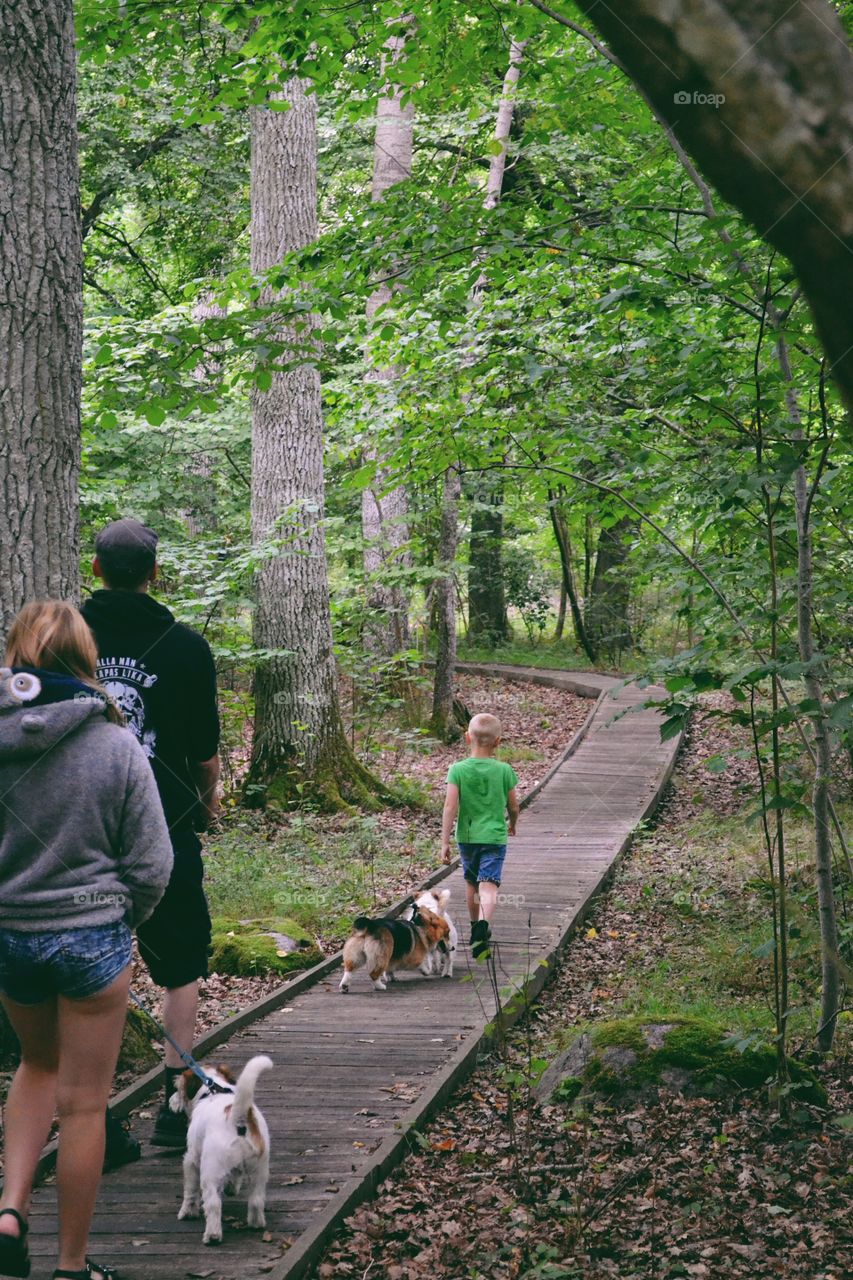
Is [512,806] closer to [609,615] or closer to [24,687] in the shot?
[24,687]

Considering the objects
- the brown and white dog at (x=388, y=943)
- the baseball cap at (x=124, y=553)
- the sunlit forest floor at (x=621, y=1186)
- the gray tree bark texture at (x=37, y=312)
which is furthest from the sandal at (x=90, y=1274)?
the brown and white dog at (x=388, y=943)

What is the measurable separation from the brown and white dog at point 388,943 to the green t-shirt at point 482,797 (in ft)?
2.17

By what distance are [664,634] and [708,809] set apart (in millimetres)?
15036

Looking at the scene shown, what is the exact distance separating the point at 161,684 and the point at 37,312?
2.05 m

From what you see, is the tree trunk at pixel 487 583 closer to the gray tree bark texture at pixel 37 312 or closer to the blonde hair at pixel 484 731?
the blonde hair at pixel 484 731

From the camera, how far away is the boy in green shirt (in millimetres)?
8125

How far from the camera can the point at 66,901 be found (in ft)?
10.9

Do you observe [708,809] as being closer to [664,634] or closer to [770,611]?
[770,611]

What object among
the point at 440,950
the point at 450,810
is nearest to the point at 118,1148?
the point at 450,810

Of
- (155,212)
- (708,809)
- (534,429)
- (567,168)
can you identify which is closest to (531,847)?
(708,809)

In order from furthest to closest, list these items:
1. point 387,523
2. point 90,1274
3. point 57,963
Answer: point 387,523 → point 90,1274 → point 57,963

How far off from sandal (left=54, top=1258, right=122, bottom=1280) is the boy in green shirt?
4631 mm

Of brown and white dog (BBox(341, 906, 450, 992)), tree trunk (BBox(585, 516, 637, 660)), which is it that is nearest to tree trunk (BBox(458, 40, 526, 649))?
tree trunk (BBox(585, 516, 637, 660))

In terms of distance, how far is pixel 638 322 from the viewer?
757cm
